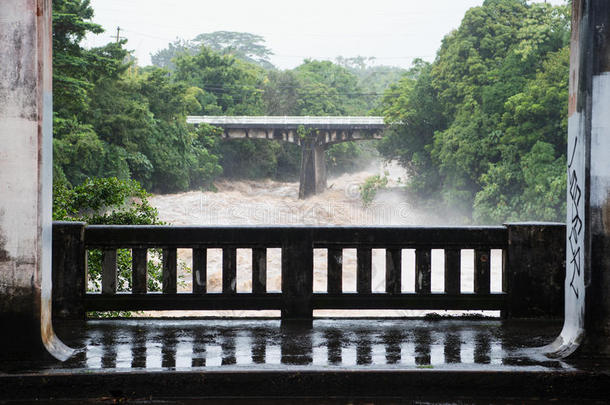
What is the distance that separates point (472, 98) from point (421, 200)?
796cm

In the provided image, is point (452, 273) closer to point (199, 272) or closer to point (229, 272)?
point (229, 272)

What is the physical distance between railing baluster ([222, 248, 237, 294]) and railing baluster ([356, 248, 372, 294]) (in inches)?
48.4

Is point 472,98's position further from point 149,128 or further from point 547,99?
point 149,128

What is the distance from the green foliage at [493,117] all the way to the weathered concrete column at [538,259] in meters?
31.4

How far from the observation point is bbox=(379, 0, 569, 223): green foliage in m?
40.2

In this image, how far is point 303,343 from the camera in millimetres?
6105

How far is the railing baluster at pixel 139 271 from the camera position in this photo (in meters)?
6.98

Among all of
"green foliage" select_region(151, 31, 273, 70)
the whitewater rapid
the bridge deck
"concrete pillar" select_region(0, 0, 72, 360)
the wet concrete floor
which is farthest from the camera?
"green foliage" select_region(151, 31, 273, 70)

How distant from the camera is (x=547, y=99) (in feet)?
134

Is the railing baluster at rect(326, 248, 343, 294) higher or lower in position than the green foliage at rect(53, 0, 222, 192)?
lower

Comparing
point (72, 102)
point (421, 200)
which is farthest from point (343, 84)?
point (72, 102)

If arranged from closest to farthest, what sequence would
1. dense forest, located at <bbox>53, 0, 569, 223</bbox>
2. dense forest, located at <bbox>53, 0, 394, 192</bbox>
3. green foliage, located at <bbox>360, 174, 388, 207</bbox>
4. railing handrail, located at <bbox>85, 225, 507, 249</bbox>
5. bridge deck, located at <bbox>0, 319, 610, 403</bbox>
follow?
bridge deck, located at <bbox>0, 319, 610, 403</bbox>
railing handrail, located at <bbox>85, 225, 507, 249</bbox>
dense forest, located at <bbox>53, 0, 394, 192</bbox>
dense forest, located at <bbox>53, 0, 569, 223</bbox>
green foliage, located at <bbox>360, 174, 388, 207</bbox>

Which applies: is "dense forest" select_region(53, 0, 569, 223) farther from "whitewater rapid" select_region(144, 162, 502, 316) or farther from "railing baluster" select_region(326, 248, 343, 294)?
"railing baluster" select_region(326, 248, 343, 294)

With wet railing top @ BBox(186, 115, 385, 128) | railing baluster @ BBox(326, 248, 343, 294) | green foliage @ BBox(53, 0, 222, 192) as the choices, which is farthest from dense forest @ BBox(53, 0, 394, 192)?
railing baluster @ BBox(326, 248, 343, 294)
